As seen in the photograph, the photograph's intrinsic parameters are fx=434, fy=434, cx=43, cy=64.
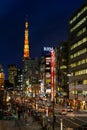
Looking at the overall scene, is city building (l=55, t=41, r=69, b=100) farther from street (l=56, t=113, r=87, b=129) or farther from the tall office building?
street (l=56, t=113, r=87, b=129)

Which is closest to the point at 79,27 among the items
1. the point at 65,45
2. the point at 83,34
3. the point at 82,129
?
the point at 83,34

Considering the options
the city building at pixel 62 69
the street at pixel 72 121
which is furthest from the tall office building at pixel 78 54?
the street at pixel 72 121

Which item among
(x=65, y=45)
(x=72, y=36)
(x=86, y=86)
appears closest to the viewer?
(x=86, y=86)

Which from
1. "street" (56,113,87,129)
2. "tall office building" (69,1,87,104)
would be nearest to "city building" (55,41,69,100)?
"tall office building" (69,1,87,104)

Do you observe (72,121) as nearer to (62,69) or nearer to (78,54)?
(78,54)

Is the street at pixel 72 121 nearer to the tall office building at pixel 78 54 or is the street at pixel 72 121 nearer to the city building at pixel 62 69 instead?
the tall office building at pixel 78 54

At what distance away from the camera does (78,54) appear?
144750 mm

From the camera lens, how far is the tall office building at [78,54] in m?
135

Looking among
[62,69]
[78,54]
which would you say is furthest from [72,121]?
[62,69]

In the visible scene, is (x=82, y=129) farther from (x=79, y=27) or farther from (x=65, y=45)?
(x=65, y=45)

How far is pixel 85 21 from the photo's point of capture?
134m


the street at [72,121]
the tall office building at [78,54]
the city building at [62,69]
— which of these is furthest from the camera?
the city building at [62,69]

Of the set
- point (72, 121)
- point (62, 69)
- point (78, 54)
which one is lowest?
point (72, 121)

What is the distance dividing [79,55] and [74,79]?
1122 centimetres
